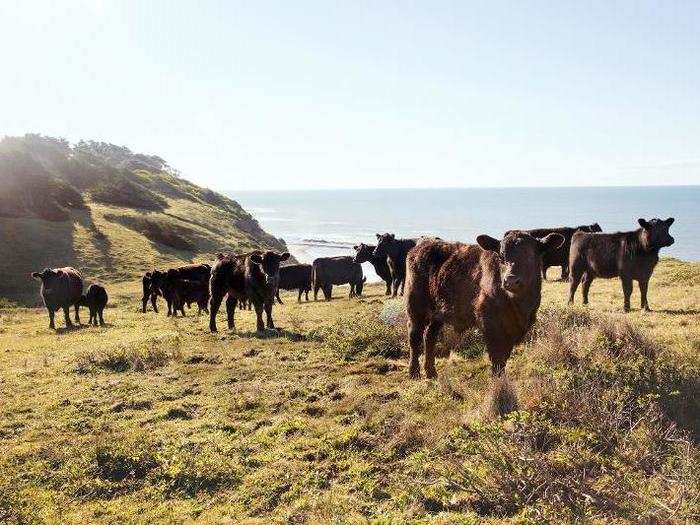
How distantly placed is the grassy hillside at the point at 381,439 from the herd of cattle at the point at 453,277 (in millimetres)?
915

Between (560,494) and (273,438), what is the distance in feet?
13.3

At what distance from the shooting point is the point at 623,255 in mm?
15055

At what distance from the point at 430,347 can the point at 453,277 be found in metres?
1.49

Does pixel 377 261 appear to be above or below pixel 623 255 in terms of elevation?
below

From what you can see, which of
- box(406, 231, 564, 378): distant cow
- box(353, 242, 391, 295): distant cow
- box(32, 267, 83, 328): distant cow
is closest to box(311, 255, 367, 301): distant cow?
box(353, 242, 391, 295): distant cow

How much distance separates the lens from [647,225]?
47.3 ft

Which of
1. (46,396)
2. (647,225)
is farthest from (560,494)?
(647,225)

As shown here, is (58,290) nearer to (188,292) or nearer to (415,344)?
(188,292)

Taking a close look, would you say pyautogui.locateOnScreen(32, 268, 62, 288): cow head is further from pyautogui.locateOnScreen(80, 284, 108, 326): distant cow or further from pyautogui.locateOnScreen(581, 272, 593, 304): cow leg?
pyautogui.locateOnScreen(581, 272, 593, 304): cow leg

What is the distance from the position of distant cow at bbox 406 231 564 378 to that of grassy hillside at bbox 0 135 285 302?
98.9 ft

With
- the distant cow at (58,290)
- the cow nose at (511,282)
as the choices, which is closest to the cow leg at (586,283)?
the cow nose at (511,282)

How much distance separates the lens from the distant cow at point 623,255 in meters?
14.4

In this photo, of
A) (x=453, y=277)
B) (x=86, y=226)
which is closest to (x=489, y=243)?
(x=453, y=277)

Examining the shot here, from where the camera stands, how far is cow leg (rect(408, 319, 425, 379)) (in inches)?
375
